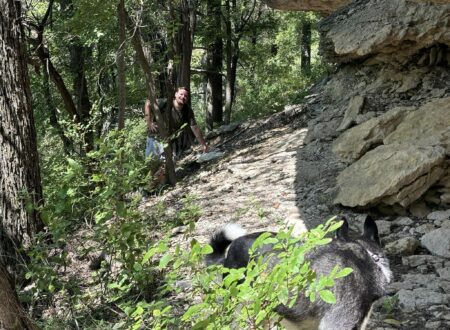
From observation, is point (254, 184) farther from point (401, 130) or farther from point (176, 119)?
point (176, 119)

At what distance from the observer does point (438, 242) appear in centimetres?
491

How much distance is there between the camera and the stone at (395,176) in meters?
5.50

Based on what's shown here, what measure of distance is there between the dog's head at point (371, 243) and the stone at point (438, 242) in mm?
1116

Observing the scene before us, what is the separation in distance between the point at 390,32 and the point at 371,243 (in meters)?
4.95

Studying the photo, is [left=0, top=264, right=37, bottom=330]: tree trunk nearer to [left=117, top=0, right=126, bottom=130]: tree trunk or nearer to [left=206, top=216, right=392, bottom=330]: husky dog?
[left=206, top=216, right=392, bottom=330]: husky dog

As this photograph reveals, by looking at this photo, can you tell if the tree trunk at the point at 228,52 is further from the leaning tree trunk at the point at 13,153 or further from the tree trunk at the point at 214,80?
the leaning tree trunk at the point at 13,153

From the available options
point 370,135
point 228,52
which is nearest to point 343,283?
point 370,135

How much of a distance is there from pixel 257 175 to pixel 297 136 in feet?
5.19

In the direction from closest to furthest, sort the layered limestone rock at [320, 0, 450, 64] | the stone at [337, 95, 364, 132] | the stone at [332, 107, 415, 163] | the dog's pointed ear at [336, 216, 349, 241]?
1. the dog's pointed ear at [336, 216, 349, 241]
2. the stone at [332, 107, 415, 163]
3. the layered limestone rock at [320, 0, 450, 64]
4. the stone at [337, 95, 364, 132]

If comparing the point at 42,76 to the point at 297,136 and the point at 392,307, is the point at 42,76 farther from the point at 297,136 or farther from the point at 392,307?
the point at 392,307

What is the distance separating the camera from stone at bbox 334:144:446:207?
18.1ft

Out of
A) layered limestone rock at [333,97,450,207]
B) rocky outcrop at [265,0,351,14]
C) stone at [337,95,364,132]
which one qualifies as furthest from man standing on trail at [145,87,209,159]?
layered limestone rock at [333,97,450,207]

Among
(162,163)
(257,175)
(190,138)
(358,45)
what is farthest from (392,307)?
(190,138)

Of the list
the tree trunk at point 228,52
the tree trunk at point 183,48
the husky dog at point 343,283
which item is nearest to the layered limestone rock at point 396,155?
the husky dog at point 343,283
